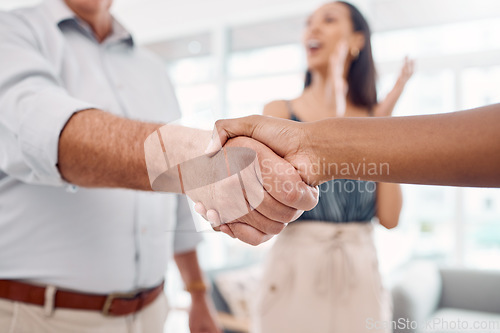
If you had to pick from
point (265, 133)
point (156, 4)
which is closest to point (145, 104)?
point (265, 133)

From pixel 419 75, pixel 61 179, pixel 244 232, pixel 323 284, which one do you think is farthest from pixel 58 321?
pixel 419 75

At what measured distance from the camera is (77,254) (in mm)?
785

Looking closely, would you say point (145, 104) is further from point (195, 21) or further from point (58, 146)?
point (195, 21)

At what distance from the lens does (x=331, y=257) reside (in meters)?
1.11

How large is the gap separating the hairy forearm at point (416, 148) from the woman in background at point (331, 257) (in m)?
0.53

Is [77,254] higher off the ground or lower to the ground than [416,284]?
higher

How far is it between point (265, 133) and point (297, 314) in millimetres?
691

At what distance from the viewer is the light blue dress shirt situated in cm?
61

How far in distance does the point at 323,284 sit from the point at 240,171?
2.24 ft

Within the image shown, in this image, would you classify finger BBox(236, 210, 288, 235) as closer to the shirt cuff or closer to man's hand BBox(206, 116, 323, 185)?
man's hand BBox(206, 116, 323, 185)

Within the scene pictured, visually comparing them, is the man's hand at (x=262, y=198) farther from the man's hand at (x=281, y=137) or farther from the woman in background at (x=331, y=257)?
the woman in background at (x=331, y=257)

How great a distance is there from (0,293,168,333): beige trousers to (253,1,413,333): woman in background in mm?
403

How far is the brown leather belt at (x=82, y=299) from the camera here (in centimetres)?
74

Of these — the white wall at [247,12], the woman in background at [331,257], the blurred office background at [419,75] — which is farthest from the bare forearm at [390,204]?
the white wall at [247,12]
